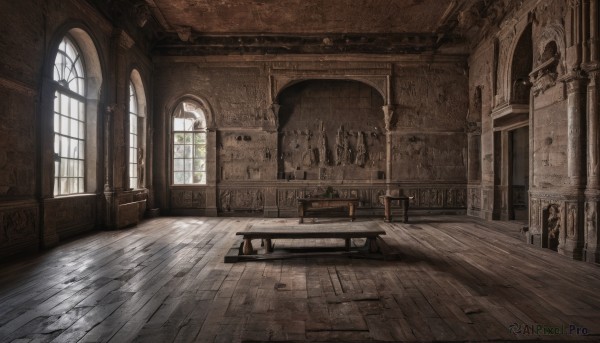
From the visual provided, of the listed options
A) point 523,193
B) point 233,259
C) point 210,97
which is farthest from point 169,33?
point 523,193

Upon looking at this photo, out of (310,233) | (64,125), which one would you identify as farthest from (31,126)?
(310,233)

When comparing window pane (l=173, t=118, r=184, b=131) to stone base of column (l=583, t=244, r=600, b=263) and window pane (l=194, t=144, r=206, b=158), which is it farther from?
stone base of column (l=583, t=244, r=600, b=263)

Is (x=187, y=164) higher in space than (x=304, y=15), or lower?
lower

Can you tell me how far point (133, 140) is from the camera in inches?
404

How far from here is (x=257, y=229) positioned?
5.36 m

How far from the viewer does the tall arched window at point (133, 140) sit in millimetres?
10047

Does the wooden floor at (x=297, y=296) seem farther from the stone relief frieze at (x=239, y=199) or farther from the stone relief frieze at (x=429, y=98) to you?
the stone relief frieze at (x=429, y=98)

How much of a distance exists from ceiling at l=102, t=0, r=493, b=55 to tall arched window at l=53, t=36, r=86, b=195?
1991mm

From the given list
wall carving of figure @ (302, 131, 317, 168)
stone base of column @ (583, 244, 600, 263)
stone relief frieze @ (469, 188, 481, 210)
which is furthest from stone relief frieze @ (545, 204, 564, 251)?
wall carving of figure @ (302, 131, 317, 168)

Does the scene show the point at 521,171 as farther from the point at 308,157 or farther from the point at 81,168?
the point at 81,168

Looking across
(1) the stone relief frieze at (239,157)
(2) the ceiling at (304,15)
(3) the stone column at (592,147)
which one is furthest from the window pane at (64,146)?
(3) the stone column at (592,147)

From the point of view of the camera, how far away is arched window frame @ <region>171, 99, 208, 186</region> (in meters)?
11.3

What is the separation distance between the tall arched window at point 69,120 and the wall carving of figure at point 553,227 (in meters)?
9.28

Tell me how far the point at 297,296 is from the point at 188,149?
28.6ft
